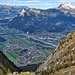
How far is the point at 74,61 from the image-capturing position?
199m

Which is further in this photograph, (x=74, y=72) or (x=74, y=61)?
(x=74, y=61)

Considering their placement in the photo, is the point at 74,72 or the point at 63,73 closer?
the point at 74,72

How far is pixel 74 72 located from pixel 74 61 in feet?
152

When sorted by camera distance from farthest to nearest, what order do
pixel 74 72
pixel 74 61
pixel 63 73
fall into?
pixel 74 61
pixel 63 73
pixel 74 72

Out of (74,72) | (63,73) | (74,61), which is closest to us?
(74,72)

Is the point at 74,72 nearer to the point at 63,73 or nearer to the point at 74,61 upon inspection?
the point at 63,73

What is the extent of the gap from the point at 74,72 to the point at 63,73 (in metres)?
13.3

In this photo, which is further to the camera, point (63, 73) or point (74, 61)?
point (74, 61)

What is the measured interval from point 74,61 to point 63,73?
35.3m

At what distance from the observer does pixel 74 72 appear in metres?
153

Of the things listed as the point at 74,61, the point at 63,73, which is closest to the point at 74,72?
the point at 63,73

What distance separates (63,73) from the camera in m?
166
